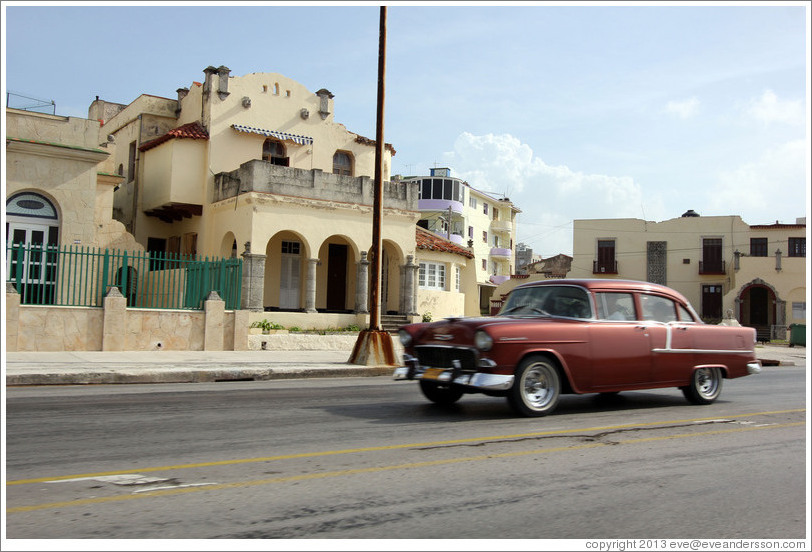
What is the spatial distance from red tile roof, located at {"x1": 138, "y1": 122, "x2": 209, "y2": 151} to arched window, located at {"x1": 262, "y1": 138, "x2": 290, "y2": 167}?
2448mm

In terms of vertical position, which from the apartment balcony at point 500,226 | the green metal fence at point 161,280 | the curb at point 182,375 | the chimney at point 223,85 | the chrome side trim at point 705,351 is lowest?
the curb at point 182,375

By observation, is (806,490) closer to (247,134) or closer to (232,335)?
(232,335)

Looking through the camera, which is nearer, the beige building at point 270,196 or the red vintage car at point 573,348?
the red vintage car at point 573,348

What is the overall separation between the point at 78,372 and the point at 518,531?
9.97 metres

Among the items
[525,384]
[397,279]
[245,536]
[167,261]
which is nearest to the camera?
[245,536]

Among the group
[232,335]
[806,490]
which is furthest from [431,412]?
[232,335]

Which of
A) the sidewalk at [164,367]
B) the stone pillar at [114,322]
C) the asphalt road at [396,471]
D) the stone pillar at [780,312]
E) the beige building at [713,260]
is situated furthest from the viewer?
the beige building at [713,260]

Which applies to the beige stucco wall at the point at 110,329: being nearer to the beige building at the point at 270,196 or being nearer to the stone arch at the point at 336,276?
the beige building at the point at 270,196

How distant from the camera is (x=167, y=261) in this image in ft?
58.4

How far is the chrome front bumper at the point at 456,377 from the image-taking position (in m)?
7.94

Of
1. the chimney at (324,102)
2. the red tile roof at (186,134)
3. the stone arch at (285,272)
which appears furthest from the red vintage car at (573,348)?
the chimney at (324,102)

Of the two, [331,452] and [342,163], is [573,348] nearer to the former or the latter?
[331,452]

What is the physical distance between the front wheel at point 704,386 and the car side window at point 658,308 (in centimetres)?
85

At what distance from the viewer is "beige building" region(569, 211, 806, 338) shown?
1901 inches
